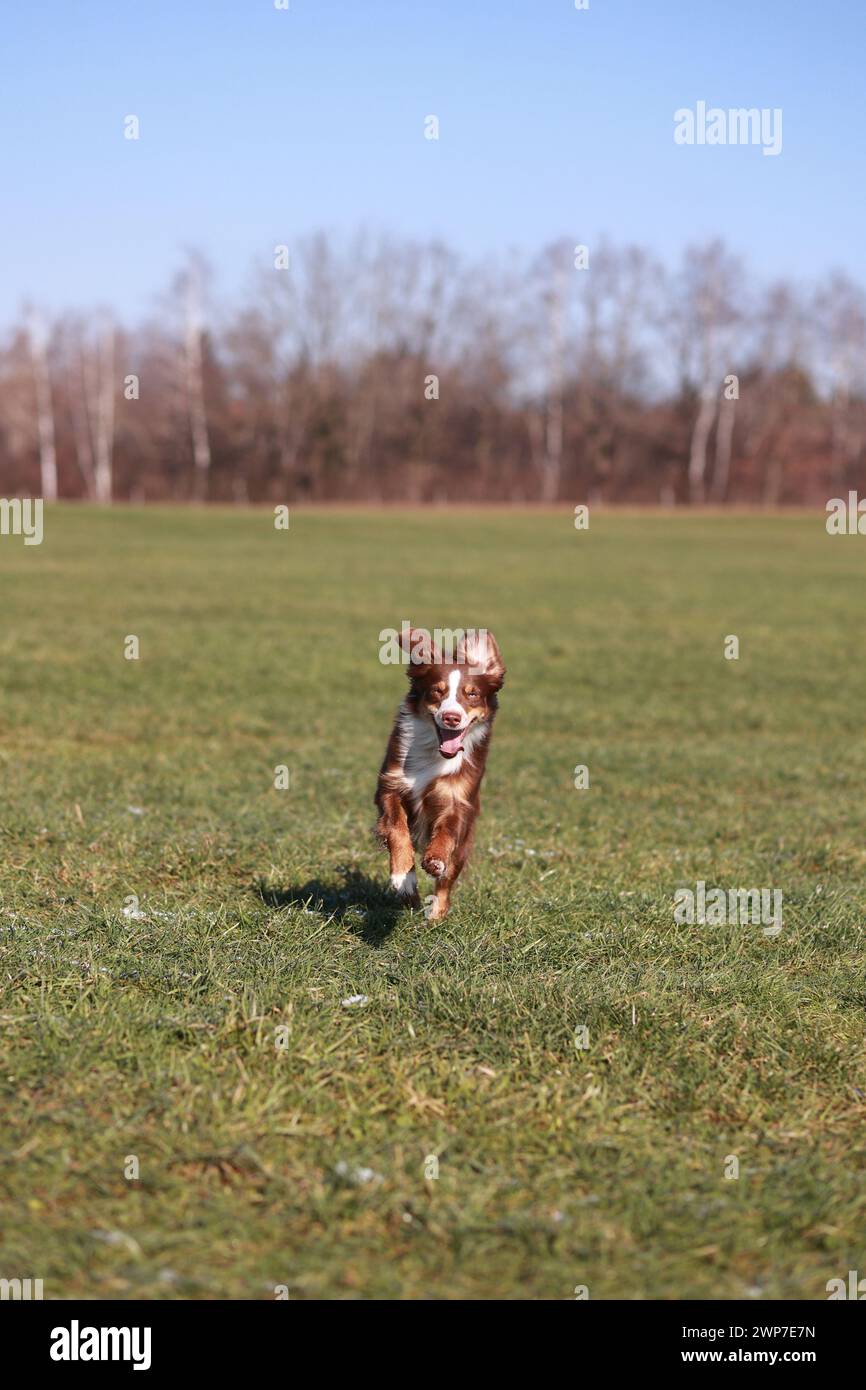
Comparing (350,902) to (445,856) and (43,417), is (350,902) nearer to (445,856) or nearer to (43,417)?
(445,856)

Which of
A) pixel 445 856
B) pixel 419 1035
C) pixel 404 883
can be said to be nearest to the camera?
pixel 419 1035

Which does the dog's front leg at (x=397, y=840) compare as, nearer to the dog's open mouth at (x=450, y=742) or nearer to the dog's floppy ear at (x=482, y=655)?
the dog's open mouth at (x=450, y=742)

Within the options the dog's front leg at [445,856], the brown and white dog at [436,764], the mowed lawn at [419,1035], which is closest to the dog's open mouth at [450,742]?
the brown and white dog at [436,764]

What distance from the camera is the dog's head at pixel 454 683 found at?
247 inches

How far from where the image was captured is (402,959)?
5.98 metres

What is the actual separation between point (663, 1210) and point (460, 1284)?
2.53 feet

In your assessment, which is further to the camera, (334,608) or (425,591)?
(425,591)

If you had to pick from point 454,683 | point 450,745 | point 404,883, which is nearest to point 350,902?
point 404,883

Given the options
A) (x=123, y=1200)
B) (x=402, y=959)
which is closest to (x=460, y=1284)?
(x=123, y=1200)

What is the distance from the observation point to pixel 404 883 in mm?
6461

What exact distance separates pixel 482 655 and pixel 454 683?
33 centimetres

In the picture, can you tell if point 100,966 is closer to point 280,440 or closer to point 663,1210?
point 663,1210

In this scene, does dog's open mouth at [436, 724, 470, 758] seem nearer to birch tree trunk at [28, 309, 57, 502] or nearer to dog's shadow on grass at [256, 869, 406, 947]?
dog's shadow on grass at [256, 869, 406, 947]

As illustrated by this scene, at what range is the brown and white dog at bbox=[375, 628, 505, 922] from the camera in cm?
639
